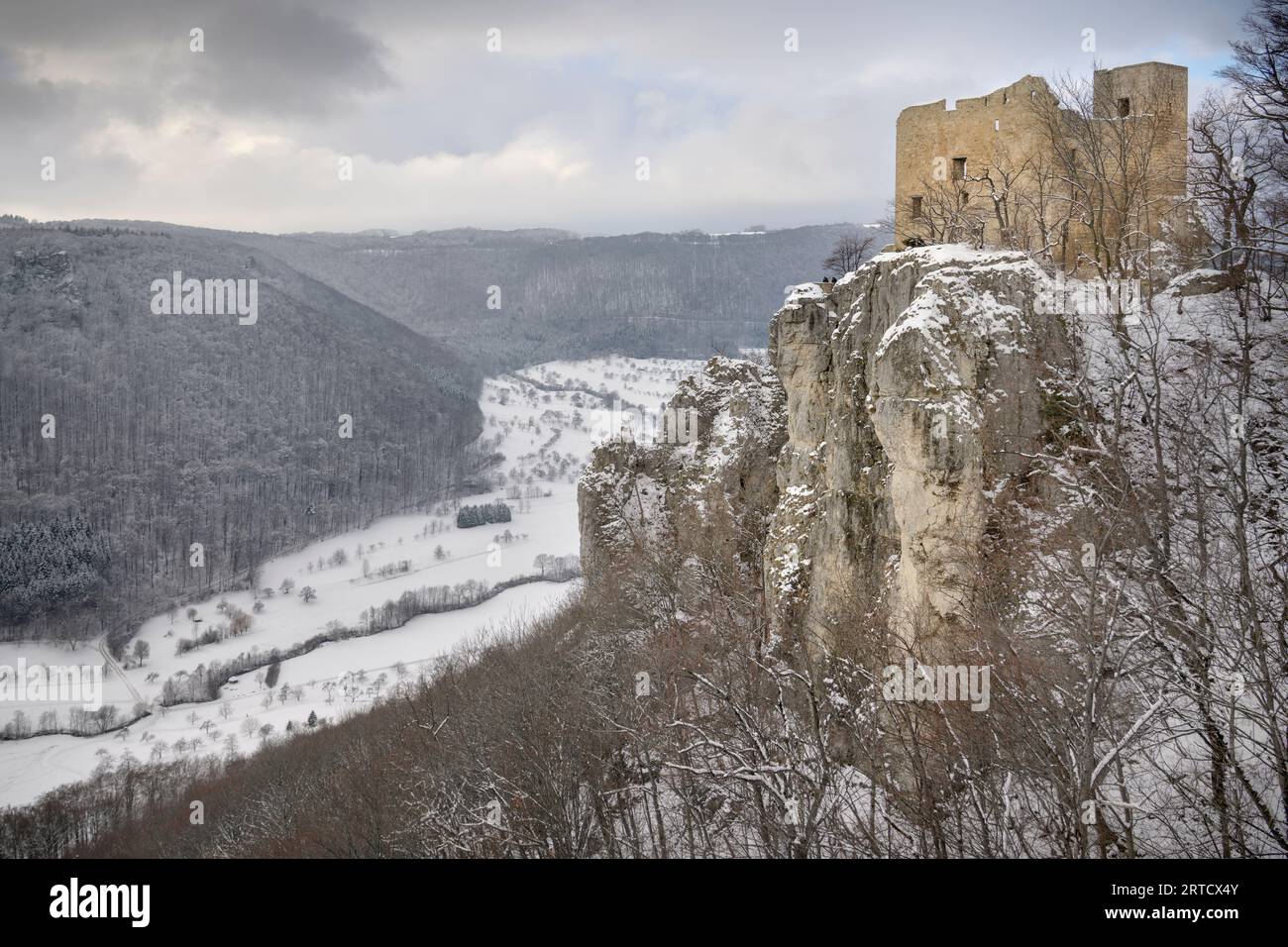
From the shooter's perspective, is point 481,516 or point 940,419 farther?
point 481,516

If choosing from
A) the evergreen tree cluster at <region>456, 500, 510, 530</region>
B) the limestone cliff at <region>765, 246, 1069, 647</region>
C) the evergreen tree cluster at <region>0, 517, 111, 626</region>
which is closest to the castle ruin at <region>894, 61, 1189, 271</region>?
the limestone cliff at <region>765, 246, 1069, 647</region>

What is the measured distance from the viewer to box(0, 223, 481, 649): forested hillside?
84.5 meters

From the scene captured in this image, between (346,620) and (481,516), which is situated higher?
(481,516)

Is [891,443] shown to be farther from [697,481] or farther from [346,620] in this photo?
[346,620]

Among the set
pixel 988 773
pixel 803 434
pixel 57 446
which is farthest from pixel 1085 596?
pixel 57 446

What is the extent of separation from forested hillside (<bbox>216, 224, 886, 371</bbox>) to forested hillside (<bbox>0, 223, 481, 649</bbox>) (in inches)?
827

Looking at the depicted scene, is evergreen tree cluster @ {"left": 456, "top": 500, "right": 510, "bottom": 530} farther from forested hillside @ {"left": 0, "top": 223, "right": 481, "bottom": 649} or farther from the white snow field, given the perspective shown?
forested hillside @ {"left": 0, "top": 223, "right": 481, "bottom": 649}

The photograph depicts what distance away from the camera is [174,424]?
118438 mm

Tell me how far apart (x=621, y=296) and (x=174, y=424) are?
8505 centimetres

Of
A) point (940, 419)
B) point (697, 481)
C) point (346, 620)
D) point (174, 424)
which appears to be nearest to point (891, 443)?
point (940, 419)

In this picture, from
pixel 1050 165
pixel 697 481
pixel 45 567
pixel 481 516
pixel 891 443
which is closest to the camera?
pixel 891 443

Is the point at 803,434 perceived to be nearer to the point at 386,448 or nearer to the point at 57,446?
the point at 57,446

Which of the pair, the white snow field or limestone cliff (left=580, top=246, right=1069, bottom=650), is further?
the white snow field

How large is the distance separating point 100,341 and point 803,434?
441 ft
